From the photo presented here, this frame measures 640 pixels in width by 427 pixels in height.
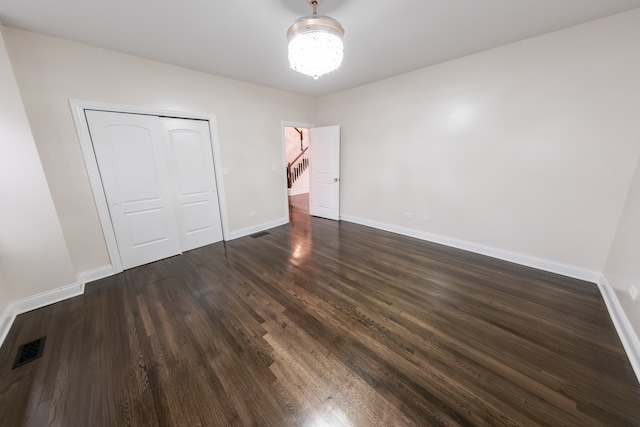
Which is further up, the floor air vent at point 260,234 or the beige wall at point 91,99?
the beige wall at point 91,99

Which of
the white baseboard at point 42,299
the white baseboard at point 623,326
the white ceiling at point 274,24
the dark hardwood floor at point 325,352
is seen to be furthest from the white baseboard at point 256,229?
the white baseboard at point 623,326

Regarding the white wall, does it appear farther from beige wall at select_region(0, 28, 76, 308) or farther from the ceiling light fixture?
beige wall at select_region(0, 28, 76, 308)

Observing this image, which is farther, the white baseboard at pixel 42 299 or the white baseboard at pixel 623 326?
the white baseboard at pixel 42 299

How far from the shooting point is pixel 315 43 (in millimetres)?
1697

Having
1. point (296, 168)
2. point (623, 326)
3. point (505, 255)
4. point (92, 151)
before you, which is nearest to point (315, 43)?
point (92, 151)

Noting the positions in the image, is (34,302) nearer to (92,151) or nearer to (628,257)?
(92,151)

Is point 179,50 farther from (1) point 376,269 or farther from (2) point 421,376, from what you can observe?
(2) point 421,376

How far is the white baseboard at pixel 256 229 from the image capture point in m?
4.12

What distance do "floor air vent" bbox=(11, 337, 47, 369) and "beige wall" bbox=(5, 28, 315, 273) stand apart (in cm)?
108

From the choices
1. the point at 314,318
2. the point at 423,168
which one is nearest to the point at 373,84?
the point at 423,168

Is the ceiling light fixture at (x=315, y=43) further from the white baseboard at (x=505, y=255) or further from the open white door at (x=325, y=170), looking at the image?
the white baseboard at (x=505, y=255)

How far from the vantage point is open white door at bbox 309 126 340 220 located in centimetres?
481

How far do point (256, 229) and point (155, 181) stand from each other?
1.86 metres

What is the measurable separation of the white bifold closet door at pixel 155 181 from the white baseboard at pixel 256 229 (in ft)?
1.41
